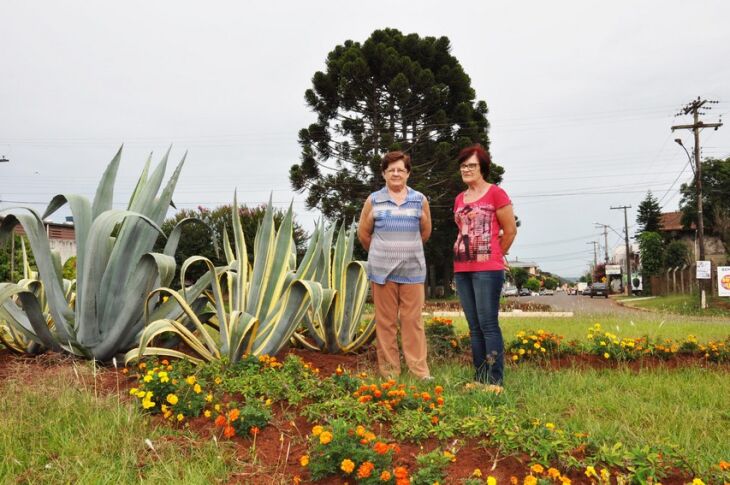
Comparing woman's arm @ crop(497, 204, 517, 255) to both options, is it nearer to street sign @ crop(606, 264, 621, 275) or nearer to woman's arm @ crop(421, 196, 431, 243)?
woman's arm @ crop(421, 196, 431, 243)

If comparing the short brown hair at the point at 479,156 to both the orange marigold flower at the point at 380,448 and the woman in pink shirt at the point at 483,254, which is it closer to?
the woman in pink shirt at the point at 483,254

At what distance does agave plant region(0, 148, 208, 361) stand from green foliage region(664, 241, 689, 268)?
41027 mm

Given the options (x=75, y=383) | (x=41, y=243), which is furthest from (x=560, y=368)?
(x=41, y=243)

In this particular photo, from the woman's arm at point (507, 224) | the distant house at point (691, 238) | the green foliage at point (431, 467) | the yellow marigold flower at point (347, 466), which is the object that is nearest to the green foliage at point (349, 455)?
the yellow marigold flower at point (347, 466)

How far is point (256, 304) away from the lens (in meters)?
3.69

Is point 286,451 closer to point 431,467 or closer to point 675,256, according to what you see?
point 431,467

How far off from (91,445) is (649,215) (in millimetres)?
60344

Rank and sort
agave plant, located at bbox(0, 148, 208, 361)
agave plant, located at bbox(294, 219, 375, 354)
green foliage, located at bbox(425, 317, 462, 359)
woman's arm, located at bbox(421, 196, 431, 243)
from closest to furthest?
agave plant, located at bbox(0, 148, 208, 361) < woman's arm, located at bbox(421, 196, 431, 243) < agave plant, located at bbox(294, 219, 375, 354) < green foliage, located at bbox(425, 317, 462, 359)

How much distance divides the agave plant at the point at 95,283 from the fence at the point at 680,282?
71.5ft

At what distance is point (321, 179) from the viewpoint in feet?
75.7

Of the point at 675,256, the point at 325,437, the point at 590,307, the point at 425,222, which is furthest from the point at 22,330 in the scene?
the point at 675,256

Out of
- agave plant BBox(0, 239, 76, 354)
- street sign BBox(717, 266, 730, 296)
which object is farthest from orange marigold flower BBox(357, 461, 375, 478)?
street sign BBox(717, 266, 730, 296)

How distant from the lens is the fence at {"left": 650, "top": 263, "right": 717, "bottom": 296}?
920 inches

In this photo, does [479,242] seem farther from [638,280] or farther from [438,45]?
[638,280]
